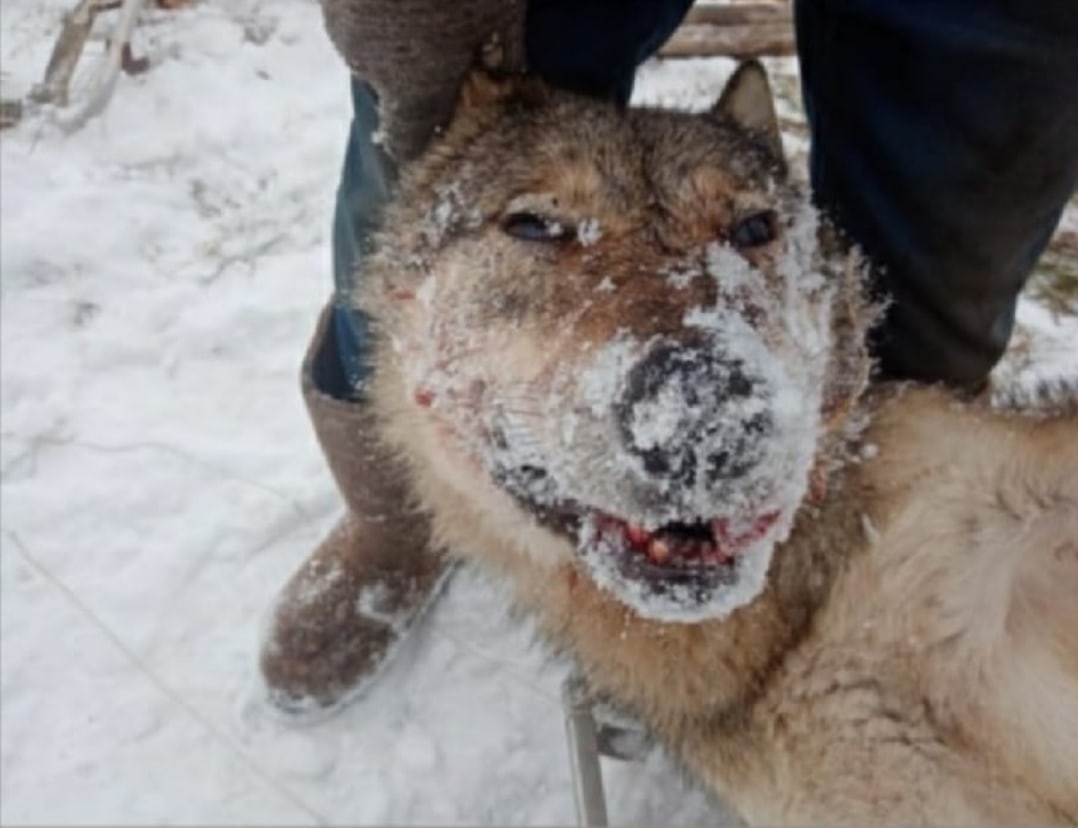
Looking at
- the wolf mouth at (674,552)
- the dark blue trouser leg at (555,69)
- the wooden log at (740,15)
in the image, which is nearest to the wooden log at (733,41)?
the wooden log at (740,15)

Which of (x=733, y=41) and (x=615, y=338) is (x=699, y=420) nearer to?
(x=615, y=338)

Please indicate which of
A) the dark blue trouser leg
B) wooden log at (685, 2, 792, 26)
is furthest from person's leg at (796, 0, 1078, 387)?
wooden log at (685, 2, 792, 26)

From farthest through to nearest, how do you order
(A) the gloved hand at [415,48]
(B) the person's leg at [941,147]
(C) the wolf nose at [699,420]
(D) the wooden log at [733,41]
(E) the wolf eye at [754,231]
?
(D) the wooden log at [733,41]
(B) the person's leg at [941,147]
(E) the wolf eye at [754,231]
(A) the gloved hand at [415,48]
(C) the wolf nose at [699,420]

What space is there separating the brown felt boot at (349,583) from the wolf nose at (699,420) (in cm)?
113

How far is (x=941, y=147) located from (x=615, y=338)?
0.83 metres

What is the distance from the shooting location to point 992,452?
227 cm

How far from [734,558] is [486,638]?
Answer: 4.39 ft

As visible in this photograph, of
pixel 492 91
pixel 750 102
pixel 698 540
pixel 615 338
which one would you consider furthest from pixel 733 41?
pixel 698 540

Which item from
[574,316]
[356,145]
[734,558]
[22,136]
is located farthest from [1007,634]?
[22,136]

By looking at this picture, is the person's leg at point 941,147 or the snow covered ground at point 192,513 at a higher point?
the person's leg at point 941,147

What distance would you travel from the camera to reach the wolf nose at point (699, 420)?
1692 mm

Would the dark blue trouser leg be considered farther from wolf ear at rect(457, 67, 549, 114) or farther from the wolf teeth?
the wolf teeth

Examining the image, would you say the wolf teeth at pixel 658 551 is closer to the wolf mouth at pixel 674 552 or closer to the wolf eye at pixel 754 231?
the wolf mouth at pixel 674 552

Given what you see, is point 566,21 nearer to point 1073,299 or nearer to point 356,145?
point 356,145
